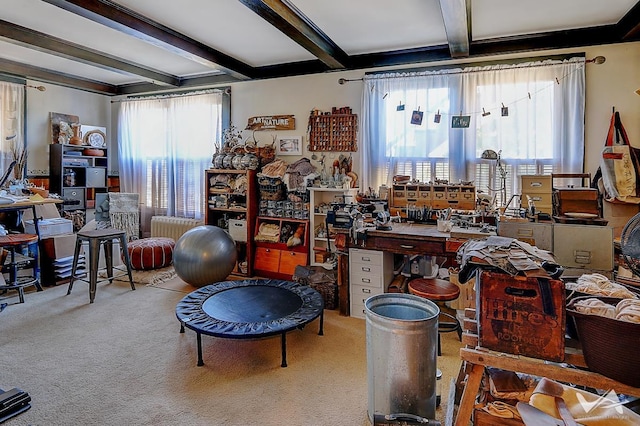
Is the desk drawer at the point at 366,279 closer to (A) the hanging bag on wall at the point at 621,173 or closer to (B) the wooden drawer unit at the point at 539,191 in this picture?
(B) the wooden drawer unit at the point at 539,191

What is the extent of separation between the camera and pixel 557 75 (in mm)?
3799

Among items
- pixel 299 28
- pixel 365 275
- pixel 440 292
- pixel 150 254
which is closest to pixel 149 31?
pixel 299 28

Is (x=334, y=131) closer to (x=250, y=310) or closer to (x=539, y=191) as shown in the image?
(x=539, y=191)

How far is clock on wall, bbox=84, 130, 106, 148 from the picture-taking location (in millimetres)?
6023

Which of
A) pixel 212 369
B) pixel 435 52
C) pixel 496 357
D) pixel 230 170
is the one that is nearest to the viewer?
pixel 496 357

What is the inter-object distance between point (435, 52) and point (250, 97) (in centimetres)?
255

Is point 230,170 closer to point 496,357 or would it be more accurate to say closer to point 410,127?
point 410,127

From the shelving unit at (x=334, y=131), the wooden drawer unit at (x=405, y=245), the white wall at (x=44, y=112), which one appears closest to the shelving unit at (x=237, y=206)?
the shelving unit at (x=334, y=131)

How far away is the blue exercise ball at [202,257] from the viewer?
416 cm

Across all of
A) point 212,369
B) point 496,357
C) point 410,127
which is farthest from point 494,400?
point 410,127

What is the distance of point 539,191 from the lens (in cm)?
329

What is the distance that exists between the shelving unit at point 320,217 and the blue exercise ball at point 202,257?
101cm

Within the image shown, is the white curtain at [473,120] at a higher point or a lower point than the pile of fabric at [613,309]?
higher

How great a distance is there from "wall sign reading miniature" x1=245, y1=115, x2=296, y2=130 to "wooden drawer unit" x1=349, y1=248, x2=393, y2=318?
2.21 m
